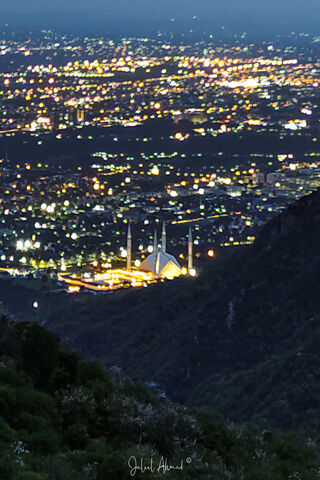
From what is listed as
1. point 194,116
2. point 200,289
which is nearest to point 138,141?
point 194,116

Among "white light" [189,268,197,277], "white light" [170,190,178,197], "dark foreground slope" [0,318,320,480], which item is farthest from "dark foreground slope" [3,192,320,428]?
"white light" [170,190,178,197]

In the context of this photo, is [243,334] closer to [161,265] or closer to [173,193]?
[161,265]

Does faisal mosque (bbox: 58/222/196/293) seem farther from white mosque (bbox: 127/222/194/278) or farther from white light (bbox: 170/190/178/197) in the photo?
white light (bbox: 170/190/178/197)

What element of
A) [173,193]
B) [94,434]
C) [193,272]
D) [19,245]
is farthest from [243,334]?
[173,193]

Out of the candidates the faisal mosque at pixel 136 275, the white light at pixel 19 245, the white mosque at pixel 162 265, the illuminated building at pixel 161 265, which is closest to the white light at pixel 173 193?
the white light at pixel 19 245

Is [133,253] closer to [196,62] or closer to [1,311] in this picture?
[1,311]

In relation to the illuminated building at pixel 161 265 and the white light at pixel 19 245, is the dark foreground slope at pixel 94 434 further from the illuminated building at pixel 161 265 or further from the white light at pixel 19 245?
the white light at pixel 19 245
